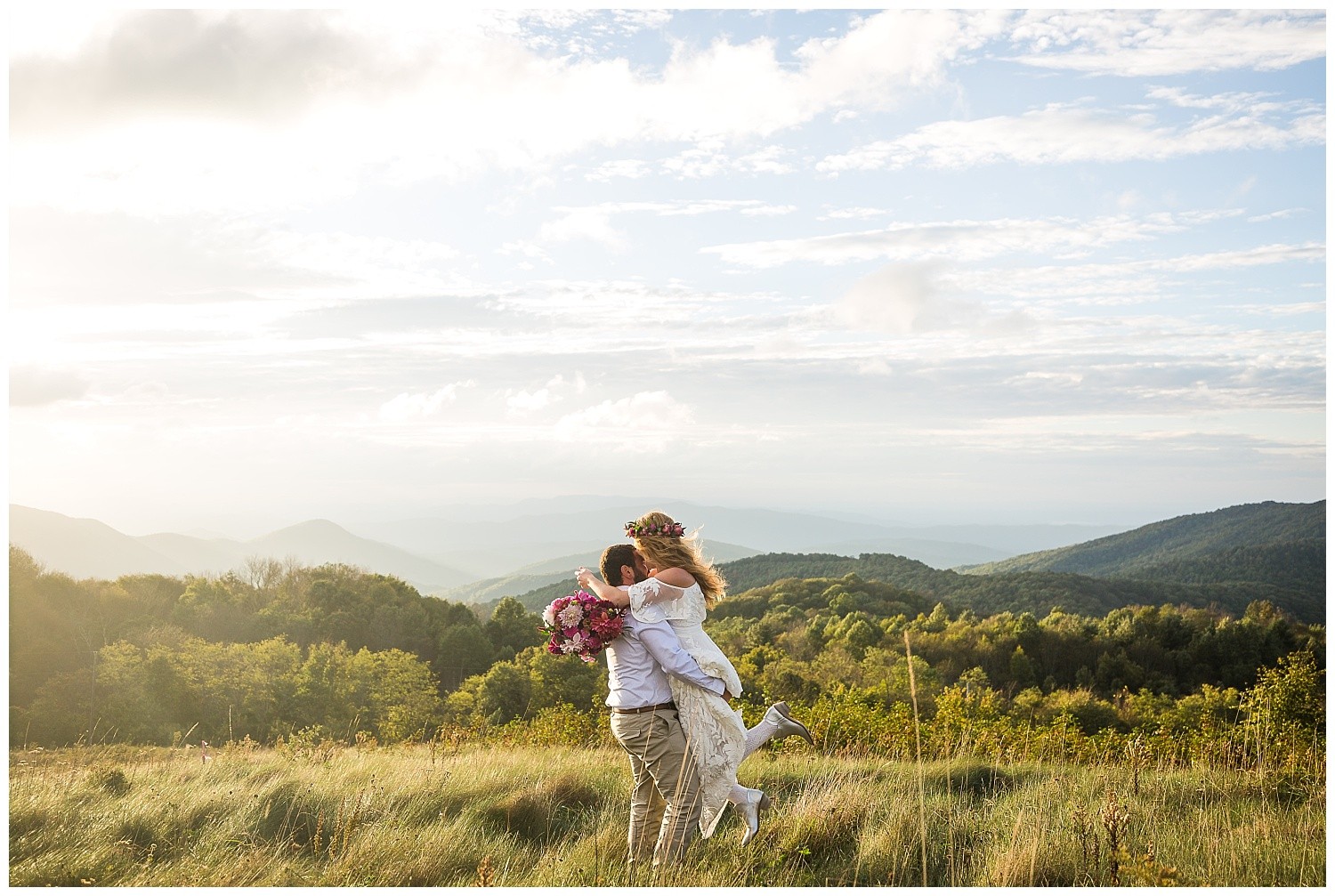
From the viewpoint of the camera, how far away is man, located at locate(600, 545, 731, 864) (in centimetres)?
421

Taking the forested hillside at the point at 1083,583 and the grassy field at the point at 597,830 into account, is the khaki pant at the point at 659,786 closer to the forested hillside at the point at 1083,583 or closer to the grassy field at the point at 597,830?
the grassy field at the point at 597,830

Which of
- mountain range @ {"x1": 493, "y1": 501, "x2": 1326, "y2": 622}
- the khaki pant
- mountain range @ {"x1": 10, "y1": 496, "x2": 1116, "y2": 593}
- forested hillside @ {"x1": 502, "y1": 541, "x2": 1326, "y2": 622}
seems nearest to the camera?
the khaki pant

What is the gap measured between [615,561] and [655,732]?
827mm

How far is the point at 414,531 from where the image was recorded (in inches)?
1196

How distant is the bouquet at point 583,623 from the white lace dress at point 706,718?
13cm

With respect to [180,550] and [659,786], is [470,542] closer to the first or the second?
[180,550]

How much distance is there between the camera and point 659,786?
426 centimetres

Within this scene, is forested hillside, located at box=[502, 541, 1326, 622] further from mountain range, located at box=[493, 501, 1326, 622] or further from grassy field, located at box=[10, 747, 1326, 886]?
grassy field, located at box=[10, 747, 1326, 886]

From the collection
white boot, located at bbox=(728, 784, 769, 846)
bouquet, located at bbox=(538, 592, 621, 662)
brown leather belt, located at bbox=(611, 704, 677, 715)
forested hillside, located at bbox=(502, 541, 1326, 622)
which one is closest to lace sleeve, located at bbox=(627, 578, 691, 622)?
bouquet, located at bbox=(538, 592, 621, 662)

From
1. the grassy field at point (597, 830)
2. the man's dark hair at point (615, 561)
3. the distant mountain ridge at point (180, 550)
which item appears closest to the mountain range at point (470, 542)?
the distant mountain ridge at point (180, 550)

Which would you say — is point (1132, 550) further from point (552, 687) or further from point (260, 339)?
point (260, 339)

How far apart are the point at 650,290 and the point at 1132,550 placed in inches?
1311

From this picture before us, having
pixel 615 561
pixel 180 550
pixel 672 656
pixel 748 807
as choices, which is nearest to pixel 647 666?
pixel 672 656

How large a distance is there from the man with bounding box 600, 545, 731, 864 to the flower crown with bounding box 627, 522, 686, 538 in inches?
16.4
